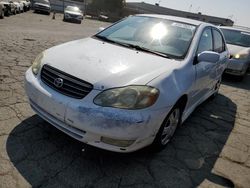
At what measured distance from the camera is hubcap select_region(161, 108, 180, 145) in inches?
133

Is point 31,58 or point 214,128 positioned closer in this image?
point 214,128

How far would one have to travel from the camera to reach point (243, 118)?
17.6 feet

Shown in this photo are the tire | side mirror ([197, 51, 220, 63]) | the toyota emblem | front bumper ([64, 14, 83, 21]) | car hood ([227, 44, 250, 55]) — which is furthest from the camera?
front bumper ([64, 14, 83, 21])

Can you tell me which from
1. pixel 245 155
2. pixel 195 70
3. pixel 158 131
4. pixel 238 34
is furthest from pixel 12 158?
pixel 238 34

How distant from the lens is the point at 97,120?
264 centimetres

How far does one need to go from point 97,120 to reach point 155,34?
190cm

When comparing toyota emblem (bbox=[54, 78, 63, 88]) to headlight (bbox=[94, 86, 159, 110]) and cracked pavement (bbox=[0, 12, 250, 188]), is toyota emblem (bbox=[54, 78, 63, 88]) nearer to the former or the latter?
headlight (bbox=[94, 86, 159, 110])

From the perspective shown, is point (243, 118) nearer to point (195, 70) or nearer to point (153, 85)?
point (195, 70)

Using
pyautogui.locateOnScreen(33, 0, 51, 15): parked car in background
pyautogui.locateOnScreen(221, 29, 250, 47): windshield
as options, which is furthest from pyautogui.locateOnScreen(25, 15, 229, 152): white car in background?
pyautogui.locateOnScreen(33, 0, 51, 15): parked car in background

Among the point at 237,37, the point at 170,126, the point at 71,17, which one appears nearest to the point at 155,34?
the point at 170,126

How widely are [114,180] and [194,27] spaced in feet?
8.68

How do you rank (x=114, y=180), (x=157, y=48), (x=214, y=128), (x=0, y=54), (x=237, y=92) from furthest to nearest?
(x=237, y=92) < (x=0, y=54) < (x=214, y=128) < (x=157, y=48) < (x=114, y=180)

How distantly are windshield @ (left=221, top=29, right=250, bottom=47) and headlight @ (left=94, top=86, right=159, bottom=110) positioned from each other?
7.97 metres

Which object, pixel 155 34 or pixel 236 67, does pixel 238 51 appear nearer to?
pixel 236 67
